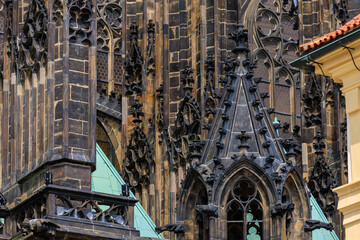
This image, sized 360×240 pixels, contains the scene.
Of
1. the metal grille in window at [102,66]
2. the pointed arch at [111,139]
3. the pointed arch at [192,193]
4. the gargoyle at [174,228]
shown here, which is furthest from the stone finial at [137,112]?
the gargoyle at [174,228]

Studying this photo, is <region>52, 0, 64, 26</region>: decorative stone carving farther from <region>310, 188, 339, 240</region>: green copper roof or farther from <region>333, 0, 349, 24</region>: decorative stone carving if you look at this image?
<region>333, 0, 349, 24</region>: decorative stone carving

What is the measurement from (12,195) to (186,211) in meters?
3.04

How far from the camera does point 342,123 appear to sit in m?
37.9

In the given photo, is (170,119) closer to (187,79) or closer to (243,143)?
(187,79)

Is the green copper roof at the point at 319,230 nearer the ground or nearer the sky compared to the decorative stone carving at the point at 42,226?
nearer the sky

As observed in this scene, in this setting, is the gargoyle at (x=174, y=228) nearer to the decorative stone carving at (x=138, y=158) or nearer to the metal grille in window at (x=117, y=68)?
the decorative stone carving at (x=138, y=158)

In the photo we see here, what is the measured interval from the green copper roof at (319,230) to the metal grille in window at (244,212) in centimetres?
230

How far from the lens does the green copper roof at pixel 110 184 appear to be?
3235 centimetres

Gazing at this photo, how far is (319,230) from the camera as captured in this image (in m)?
35.4

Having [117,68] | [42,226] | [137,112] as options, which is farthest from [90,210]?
[117,68]

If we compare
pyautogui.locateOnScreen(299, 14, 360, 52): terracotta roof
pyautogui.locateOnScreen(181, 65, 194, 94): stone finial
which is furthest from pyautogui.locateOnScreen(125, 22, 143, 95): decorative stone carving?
pyautogui.locateOnScreen(299, 14, 360, 52): terracotta roof

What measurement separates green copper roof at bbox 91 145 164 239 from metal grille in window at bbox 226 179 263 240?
142 centimetres

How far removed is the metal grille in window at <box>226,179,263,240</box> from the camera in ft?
108

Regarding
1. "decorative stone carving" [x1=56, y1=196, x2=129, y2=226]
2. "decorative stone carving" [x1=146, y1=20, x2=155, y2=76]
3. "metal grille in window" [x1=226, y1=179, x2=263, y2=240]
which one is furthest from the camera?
"decorative stone carving" [x1=146, y1=20, x2=155, y2=76]
